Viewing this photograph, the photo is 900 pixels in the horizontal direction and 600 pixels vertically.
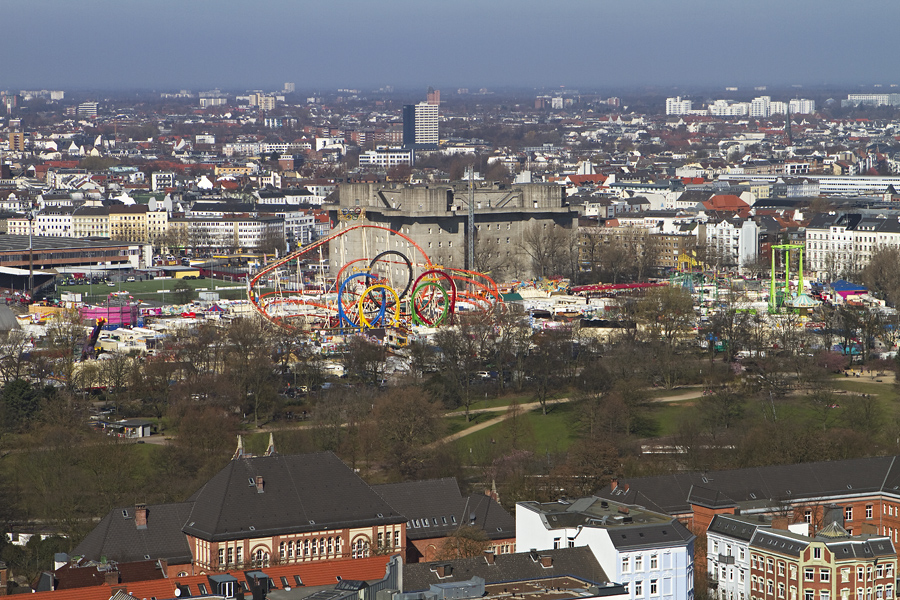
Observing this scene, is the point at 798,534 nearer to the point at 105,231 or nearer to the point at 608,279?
the point at 608,279

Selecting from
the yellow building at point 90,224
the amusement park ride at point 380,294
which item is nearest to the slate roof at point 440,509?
the amusement park ride at point 380,294

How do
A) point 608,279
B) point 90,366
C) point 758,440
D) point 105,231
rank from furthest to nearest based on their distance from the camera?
A: point 105,231
point 608,279
point 90,366
point 758,440

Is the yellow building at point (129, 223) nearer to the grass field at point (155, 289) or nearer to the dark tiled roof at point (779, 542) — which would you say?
the grass field at point (155, 289)

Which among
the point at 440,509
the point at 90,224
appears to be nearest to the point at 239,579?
the point at 440,509

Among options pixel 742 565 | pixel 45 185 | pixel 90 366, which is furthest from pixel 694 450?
pixel 45 185

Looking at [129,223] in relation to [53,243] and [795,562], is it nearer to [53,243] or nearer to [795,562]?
[53,243]
